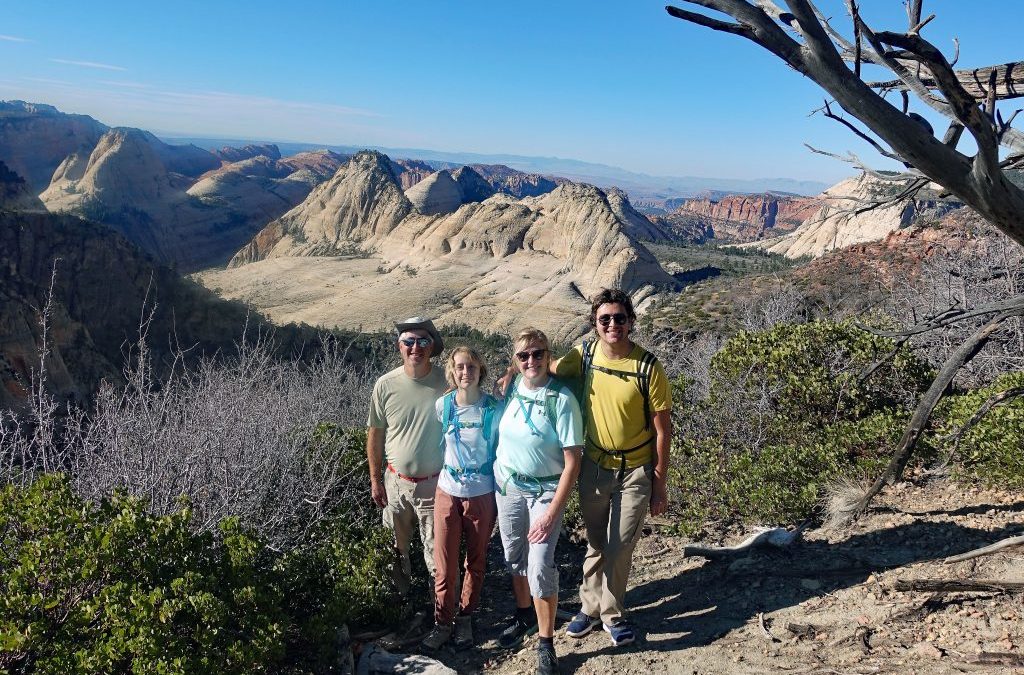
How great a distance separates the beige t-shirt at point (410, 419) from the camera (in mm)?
3592

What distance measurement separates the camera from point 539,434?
3180mm

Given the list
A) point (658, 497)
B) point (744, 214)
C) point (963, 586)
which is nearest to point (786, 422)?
point (963, 586)

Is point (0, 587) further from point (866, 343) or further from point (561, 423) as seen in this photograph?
point (866, 343)

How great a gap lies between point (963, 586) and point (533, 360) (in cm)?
220

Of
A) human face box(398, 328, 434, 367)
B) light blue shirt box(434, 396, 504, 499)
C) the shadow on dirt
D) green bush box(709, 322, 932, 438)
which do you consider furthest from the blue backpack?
green bush box(709, 322, 932, 438)

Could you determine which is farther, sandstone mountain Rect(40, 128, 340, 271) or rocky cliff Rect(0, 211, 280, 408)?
sandstone mountain Rect(40, 128, 340, 271)

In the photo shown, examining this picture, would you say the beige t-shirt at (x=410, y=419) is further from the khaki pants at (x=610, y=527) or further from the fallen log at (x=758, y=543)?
the fallen log at (x=758, y=543)

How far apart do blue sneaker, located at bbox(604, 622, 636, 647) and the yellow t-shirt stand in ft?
2.76

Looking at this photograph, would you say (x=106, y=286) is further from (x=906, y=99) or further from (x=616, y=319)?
(x=906, y=99)

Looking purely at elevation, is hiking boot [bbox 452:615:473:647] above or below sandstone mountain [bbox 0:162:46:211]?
below

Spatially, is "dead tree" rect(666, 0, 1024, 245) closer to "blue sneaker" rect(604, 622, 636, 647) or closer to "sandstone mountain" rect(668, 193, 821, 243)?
"blue sneaker" rect(604, 622, 636, 647)

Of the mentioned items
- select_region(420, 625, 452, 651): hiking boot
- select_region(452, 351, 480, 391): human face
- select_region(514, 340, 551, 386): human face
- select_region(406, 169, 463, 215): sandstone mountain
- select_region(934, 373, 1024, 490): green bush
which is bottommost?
select_region(420, 625, 452, 651): hiking boot

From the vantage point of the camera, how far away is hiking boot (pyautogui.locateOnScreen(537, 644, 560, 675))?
10.6 feet

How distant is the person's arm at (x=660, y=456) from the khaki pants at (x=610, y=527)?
1.6 inches
